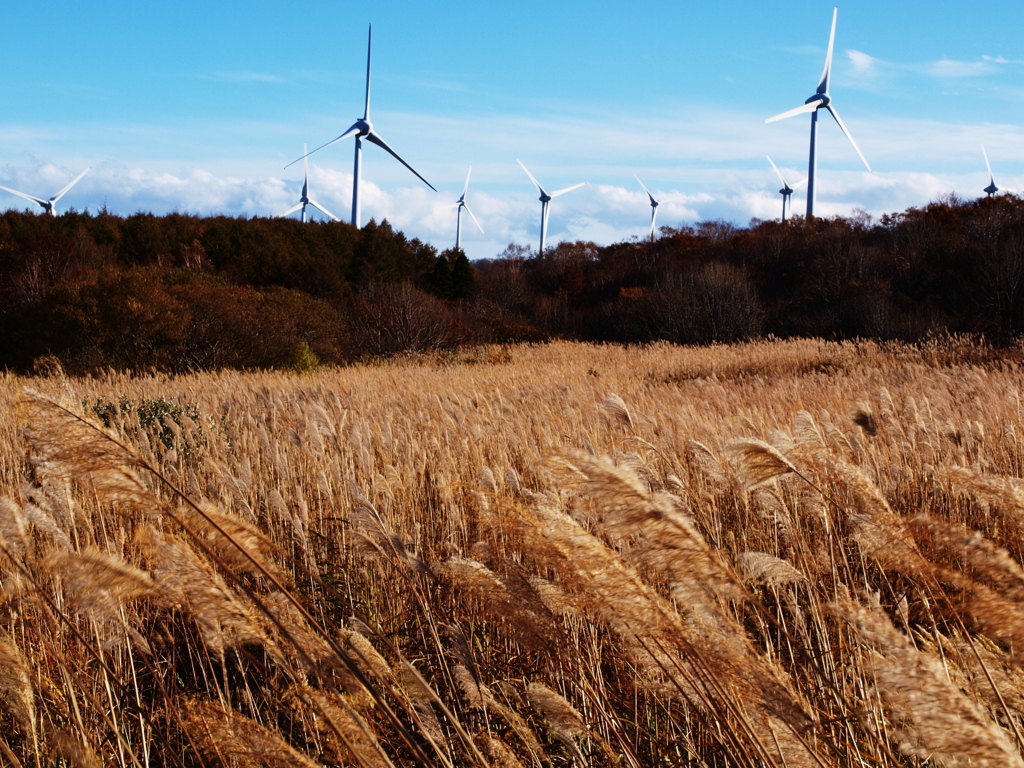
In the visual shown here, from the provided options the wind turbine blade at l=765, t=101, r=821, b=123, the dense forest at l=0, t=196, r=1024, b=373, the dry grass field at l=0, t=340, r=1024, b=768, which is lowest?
the dry grass field at l=0, t=340, r=1024, b=768

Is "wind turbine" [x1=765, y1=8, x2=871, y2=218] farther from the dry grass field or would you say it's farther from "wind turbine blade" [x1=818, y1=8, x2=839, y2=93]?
the dry grass field

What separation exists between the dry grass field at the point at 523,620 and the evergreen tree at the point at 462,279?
124 ft

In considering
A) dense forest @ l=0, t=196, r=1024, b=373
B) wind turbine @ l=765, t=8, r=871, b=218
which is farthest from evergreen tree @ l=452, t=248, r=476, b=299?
wind turbine @ l=765, t=8, r=871, b=218

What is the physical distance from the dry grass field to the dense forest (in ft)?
51.9

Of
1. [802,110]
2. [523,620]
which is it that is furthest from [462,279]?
[523,620]

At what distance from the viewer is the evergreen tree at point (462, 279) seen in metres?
42.6

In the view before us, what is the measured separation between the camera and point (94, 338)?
749 inches

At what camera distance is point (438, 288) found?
138 feet

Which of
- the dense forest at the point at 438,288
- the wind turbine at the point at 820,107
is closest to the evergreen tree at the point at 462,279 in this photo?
the dense forest at the point at 438,288

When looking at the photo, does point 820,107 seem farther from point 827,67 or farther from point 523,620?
point 523,620

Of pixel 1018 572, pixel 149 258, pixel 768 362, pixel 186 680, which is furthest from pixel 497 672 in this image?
pixel 149 258

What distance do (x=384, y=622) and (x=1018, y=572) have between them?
7.70 feet

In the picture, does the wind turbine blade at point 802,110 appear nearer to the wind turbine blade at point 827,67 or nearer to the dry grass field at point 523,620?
the wind turbine blade at point 827,67

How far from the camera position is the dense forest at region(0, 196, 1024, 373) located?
19.7 metres
